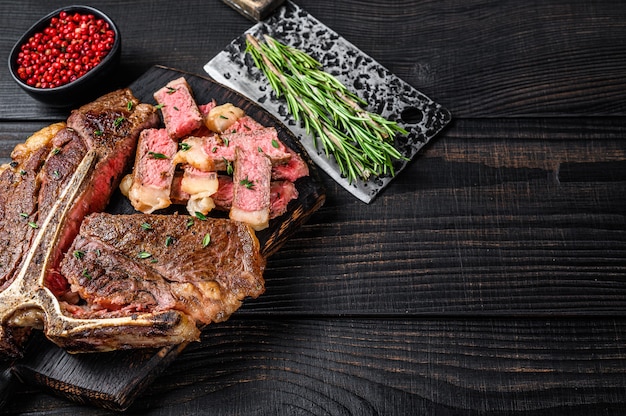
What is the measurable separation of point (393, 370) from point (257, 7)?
7.20 feet

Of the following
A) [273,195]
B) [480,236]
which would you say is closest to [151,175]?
[273,195]

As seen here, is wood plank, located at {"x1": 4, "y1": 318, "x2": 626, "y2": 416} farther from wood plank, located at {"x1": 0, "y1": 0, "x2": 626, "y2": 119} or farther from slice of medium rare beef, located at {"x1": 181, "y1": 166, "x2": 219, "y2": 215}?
wood plank, located at {"x1": 0, "y1": 0, "x2": 626, "y2": 119}

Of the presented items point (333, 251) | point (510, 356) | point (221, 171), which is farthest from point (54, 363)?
point (510, 356)

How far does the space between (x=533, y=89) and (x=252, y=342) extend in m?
2.12

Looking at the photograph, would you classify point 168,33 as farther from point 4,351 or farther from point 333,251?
point 4,351

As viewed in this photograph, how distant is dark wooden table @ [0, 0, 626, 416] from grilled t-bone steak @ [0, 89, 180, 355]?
498 millimetres

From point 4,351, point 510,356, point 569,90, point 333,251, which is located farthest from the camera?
point 569,90

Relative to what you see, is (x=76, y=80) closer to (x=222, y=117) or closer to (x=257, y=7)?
(x=222, y=117)

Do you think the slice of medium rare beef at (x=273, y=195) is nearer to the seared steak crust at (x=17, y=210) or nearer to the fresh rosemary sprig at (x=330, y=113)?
the fresh rosemary sprig at (x=330, y=113)

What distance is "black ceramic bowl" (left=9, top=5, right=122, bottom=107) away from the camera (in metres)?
3.62

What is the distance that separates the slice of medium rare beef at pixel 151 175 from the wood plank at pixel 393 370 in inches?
26.1

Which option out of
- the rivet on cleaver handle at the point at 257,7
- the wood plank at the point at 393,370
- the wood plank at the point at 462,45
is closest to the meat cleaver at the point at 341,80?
the rivet on cleaver handle at the point at 257,7

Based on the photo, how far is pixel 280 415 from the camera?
3.12 m

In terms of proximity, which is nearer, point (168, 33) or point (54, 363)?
point (54, 363)
